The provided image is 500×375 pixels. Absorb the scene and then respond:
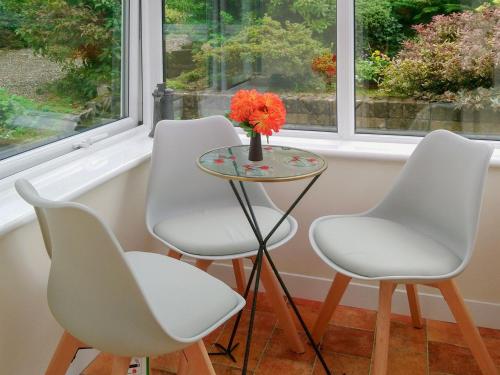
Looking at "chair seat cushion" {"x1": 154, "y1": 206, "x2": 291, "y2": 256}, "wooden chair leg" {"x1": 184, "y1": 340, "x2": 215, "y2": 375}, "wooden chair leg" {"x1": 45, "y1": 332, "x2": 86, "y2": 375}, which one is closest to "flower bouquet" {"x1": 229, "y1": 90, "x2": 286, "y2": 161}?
"chair seat cushion" {"x1": 154, "y1": 206, "x2": 291, "y2": 256}

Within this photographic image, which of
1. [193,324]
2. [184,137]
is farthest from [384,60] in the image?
[193,324]

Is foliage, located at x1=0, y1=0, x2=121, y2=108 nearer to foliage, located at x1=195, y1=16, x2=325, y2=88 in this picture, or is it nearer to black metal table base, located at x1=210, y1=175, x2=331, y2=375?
foliage, located at x1=195, y1=16, x2=325, y2=88

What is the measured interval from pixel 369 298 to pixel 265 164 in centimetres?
102

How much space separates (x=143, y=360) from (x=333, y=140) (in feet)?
4.96

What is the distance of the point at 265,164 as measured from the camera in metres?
2.49

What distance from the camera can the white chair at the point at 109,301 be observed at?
5.36 ft

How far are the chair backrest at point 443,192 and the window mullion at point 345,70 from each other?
0.59 m

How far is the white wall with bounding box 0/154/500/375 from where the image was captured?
212 centimetres

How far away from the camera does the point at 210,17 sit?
3.33 m

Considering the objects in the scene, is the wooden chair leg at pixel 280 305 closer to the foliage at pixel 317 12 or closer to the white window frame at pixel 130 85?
the white window frame at pixel 130 85

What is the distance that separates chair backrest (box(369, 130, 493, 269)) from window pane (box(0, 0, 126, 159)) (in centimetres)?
143

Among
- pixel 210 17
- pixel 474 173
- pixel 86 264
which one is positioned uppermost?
pixel 210 17

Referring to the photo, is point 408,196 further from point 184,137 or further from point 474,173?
point 184,137

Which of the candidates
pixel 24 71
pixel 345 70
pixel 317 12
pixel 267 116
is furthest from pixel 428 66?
pixel 24 71
